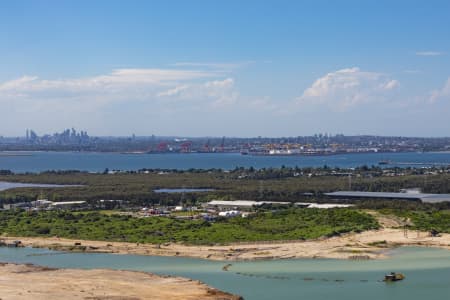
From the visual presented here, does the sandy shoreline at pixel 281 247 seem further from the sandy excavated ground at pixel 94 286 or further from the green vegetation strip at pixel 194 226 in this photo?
the sandy excavated ground at pixel 94 286

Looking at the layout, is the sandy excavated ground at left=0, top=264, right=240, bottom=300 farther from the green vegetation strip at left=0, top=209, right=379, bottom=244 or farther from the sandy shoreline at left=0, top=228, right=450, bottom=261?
the green vegetation strip at left=0, top=209, right=379, bottom=244

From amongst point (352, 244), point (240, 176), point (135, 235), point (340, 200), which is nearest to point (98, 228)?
point (135, 235)

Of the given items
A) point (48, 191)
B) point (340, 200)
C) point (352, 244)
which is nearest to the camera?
point (352, 244)

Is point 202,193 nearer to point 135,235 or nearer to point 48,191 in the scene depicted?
point 48,191

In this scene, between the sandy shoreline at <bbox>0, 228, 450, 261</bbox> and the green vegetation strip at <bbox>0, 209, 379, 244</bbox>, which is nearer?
the sandy shoreline at <bbox>0, 228, 450, 261</bbox>

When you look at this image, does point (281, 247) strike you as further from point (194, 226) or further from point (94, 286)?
point (94, 286)

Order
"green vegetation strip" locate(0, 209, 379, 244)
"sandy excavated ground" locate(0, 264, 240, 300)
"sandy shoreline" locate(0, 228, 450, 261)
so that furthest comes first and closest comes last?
1. "green vegetation strip" locate(0, 209, 379, 244)
2. "sandy shoreline" locate(0, 228, 450, 261)
3. "sandy excavated ground" locate(0, 264, 240, 300)

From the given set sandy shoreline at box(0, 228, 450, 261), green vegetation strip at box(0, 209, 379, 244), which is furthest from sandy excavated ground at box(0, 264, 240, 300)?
A: green vegetation strip at box(0, 209, 379, 244)
